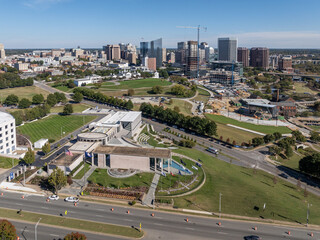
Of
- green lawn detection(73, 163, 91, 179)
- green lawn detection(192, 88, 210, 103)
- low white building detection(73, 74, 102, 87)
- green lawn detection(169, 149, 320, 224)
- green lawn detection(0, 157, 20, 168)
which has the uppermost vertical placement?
low white building detection(73, 74, 102, 87)

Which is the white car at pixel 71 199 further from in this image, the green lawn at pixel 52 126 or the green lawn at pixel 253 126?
the green lawn at pixel 253 126

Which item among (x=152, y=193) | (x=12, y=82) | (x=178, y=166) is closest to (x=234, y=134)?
(x=178, y=166)

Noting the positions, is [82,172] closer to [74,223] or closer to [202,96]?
[74,223]

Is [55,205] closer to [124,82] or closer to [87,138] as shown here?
[87,138]

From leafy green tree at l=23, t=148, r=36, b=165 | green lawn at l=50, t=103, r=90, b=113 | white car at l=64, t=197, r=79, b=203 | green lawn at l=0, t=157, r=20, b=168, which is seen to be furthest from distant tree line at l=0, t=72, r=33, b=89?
white car at l=64, t=197, r=79, b=203

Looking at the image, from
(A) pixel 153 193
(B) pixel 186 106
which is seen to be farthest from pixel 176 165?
(B) pixel 186 106

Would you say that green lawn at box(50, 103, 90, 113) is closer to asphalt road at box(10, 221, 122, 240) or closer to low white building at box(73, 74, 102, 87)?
low white building at box(73, 74, 102, 87)
